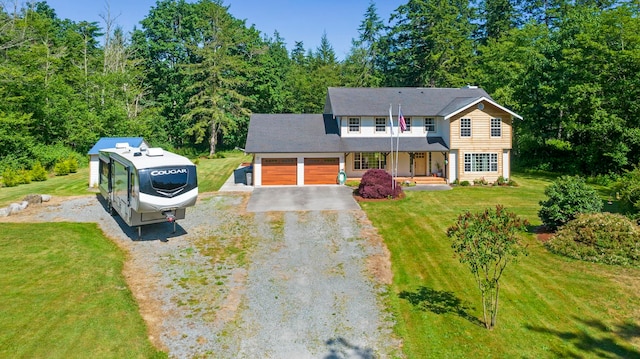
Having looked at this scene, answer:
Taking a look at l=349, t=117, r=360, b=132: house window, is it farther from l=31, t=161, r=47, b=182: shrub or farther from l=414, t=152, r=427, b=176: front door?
l=31, t=161, r=47, b=182: shrub

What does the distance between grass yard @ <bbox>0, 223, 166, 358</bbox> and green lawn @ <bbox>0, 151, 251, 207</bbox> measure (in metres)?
9.84

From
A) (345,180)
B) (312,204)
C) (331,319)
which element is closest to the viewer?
(331,319)

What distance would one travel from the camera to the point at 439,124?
109 ft

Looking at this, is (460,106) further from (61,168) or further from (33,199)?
(61,168)

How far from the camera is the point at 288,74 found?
69.4m

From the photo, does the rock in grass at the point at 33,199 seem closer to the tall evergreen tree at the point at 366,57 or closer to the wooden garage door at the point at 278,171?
the wooden garage door at the point at 278,171

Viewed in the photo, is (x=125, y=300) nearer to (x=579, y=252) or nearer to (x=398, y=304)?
(x=398, y=304)

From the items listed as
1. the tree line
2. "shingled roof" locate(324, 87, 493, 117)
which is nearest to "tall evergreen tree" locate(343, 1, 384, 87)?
the tree line

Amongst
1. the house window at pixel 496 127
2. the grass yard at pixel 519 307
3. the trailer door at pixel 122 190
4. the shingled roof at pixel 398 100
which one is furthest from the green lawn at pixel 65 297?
the house window at pixel 496 127

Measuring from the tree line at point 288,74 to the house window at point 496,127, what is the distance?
24.1 feet

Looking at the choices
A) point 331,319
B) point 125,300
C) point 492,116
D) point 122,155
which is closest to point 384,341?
point 331,319

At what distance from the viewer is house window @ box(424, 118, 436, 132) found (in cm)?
3328

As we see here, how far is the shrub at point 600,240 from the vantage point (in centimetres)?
1480

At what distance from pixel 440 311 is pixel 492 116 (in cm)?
2378
